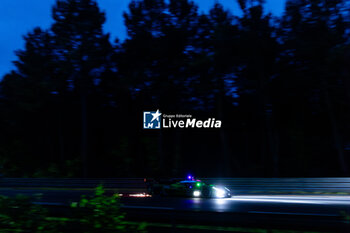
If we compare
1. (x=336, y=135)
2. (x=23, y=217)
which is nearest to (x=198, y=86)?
(x=336, y=135)

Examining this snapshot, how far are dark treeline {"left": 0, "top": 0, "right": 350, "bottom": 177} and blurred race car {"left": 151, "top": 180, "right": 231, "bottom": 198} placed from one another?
9.53m

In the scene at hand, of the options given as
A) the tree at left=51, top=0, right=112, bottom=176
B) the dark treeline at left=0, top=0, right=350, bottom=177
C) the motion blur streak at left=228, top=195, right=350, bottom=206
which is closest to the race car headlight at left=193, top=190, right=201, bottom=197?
the motion blur streak at left=228, top=195, right=350, bottom=206

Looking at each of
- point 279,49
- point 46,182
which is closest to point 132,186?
point 46,182

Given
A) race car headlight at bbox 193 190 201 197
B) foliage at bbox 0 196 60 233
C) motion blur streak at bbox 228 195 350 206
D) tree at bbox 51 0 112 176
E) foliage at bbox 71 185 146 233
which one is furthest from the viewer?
tree at bbox 51 0 112 176

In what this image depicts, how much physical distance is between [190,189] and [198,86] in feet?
36.5

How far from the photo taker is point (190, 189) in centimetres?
1855

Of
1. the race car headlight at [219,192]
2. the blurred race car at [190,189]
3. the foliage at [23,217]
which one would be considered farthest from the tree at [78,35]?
the foliage at [23,217]

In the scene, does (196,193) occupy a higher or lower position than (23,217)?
lower

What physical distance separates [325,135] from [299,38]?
901 cm

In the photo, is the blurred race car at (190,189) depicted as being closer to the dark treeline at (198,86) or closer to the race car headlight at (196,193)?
the race car headlight at (196,193)

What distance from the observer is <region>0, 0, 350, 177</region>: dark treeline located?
84.0 ft

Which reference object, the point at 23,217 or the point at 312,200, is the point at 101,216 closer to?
the point at 23,217

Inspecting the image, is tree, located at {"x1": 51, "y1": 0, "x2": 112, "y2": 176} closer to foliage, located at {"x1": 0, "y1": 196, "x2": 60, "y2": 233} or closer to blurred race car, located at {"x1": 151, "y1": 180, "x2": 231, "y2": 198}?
blurred race car, located at {"x1": 151, "y1": 180, "x2": 231, "y2": 198}

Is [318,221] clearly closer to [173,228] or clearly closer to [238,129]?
[173,228]
